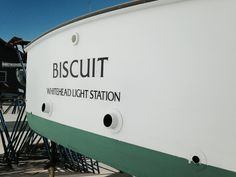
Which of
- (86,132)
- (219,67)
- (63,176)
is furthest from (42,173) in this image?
(219,67)

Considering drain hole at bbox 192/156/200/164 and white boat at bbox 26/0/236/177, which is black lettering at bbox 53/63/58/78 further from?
drain hole at bbox 192/156/200/164

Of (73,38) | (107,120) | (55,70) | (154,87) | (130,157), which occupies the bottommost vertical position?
(130,157)

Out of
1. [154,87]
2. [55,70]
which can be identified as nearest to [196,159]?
[154,87]

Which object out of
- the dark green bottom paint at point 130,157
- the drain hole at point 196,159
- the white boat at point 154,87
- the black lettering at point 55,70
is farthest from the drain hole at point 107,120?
the black lettering at point 55,70

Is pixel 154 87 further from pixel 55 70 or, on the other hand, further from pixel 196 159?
pixel 55 70

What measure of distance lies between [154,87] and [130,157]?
0.58 meters

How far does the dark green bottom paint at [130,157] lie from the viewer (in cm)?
218

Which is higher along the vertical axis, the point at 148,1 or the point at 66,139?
the point at 148,1

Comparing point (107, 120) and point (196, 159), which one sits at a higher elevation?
point (107, 120)

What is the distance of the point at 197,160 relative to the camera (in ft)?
6.97

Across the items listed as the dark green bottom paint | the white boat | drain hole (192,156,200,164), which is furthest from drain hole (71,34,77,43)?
drain hole (192,156,200,164)

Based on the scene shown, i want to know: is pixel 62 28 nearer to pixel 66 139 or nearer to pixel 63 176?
pixel 66 139

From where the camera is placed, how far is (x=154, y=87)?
7.67ft

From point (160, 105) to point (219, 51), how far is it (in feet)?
1.75
